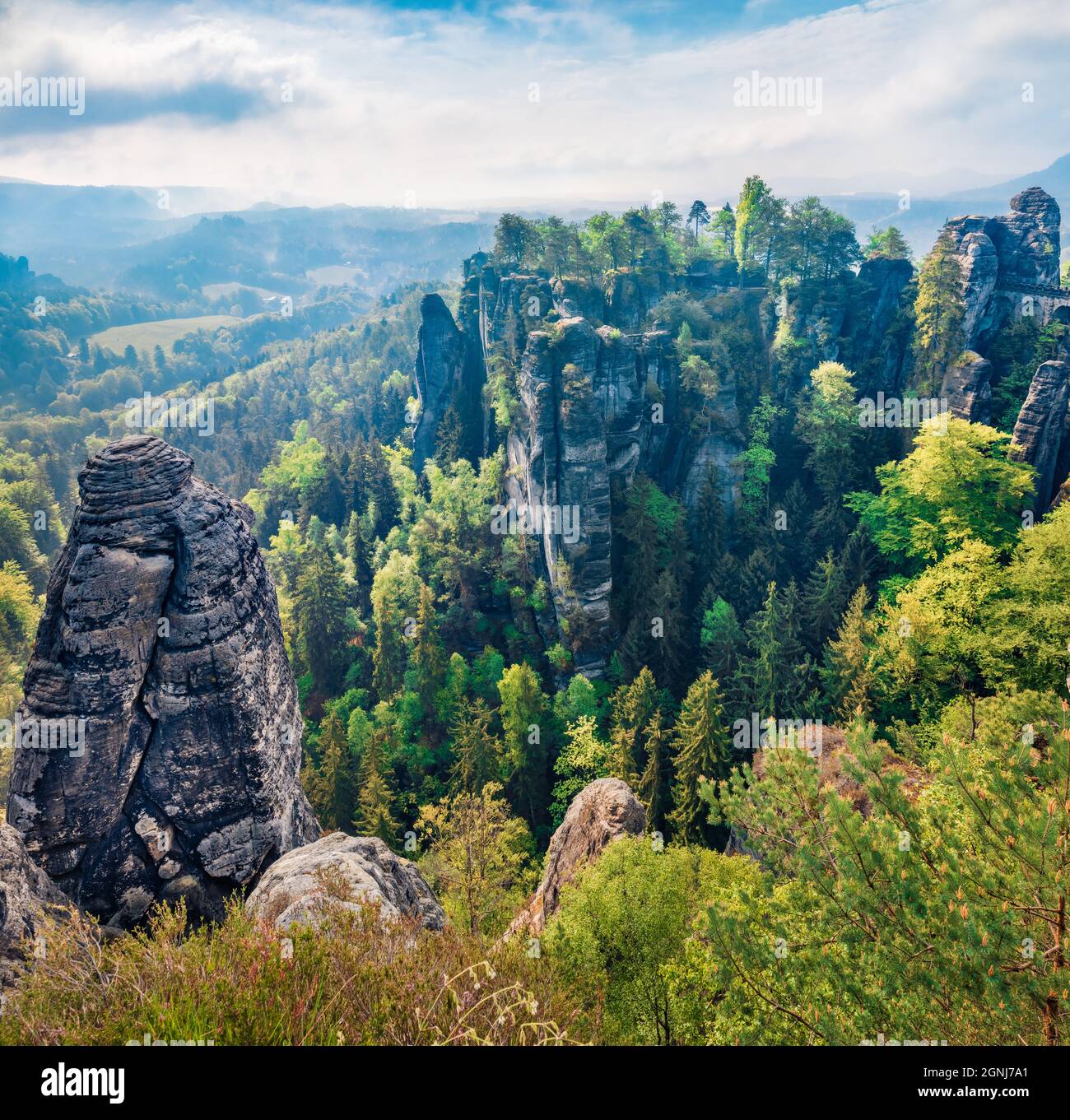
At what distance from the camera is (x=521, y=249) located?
2621 inches

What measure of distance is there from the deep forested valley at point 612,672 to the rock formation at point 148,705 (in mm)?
107

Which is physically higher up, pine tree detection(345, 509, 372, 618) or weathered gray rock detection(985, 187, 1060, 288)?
weathered gray rock detection(985, 187, 1060, 288)

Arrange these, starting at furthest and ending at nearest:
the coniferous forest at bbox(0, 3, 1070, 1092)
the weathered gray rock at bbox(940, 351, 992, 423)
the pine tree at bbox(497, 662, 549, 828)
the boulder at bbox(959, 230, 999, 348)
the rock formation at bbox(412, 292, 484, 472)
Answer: the rock formation at bbox(412, 292, 484, 472), the boulder at bbox(959, 230, 999, 348), the weathered gray rock at bbox(940, 351, 992, 423), the pine tree at bbox(497, 662, 549, 828), the coniferous forest at bbox(0, 3, 1070, 1092)

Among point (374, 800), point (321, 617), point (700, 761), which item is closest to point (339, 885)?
point (700, 761)

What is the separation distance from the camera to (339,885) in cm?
1381

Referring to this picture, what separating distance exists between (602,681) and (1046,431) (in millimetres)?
31263

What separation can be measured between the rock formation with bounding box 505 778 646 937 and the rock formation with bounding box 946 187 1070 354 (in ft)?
141

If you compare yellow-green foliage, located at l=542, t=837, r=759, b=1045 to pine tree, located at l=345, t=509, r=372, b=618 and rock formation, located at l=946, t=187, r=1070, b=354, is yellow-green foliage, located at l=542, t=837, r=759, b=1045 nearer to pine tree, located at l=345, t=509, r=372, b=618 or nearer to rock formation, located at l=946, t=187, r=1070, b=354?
rock formation, located at l=946, t=187, r=1070, b=354

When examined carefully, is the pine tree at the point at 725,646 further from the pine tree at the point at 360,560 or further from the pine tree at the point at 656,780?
the pine tree at the point at 360,560

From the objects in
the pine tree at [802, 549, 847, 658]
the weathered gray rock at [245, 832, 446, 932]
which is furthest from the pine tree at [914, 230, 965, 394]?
the weathered gray rock at [245, 832, 446, 932]

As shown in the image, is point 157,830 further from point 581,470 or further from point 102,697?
point 581,470

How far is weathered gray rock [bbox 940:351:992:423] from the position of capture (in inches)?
1702

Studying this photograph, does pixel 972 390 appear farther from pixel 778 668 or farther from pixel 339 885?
pixel 339 885

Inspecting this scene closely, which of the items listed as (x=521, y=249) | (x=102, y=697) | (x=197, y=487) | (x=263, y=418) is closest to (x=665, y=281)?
(x=521, y=249)
